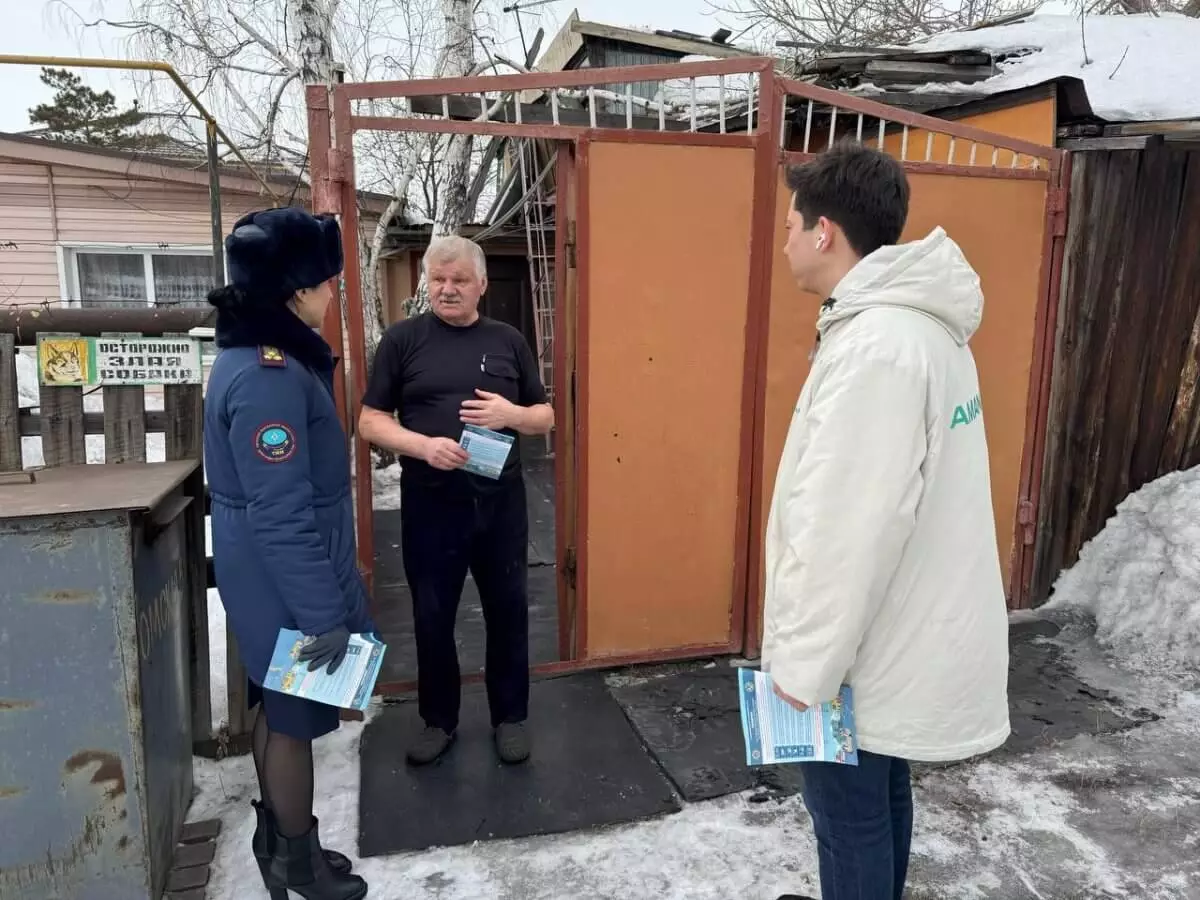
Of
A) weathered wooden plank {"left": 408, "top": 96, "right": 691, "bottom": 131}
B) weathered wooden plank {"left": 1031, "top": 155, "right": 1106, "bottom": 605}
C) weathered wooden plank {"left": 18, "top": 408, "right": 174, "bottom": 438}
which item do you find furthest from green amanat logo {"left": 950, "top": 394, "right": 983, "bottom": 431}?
weathered wooden plank {"left": 1031, "top": 155, "right": 1106, "bottom": 605}

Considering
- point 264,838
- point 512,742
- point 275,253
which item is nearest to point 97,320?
point 275,253

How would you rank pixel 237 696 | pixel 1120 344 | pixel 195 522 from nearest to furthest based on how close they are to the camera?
pixel 195 522 → pixel 237 696 → pixel 1120 344

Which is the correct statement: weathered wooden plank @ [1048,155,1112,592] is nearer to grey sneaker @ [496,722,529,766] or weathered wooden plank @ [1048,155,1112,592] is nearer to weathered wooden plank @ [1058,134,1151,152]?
weathered wooden plank @ [1058,134,1151,152]

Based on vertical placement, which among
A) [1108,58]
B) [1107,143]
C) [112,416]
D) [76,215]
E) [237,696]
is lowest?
[237,696]

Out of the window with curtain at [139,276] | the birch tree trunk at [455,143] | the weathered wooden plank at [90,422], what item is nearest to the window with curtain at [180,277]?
the window with curtain at [139,276]

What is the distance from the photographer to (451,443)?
105 inches

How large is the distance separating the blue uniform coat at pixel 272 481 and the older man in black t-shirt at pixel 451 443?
619 millimetres

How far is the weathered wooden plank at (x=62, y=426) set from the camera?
252 centimetres

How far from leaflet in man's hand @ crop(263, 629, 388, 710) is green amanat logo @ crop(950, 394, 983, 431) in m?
1.48

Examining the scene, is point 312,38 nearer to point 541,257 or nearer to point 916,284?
point 541,257

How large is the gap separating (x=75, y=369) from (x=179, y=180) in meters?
8.08

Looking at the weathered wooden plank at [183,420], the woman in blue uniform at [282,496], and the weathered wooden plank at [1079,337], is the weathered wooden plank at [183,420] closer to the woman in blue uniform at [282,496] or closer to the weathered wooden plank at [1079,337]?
the woman in blue uniform at [282,496]

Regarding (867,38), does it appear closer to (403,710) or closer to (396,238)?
(396,238)

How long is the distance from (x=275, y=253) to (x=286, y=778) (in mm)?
1356
